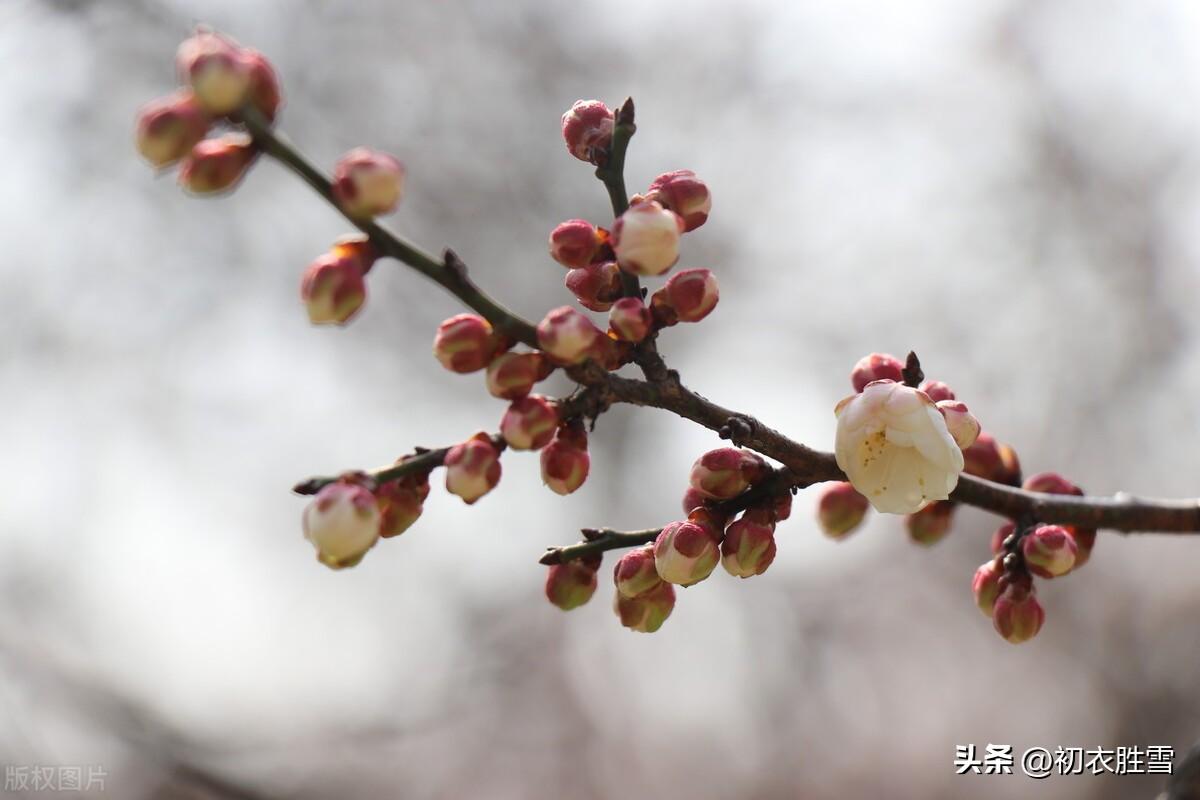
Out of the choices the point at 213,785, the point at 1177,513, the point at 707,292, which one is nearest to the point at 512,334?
the point at 707,292

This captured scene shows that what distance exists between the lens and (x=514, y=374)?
77 centimetres

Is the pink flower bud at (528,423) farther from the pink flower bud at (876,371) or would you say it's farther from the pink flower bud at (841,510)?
the pink flower bud at (841,510)

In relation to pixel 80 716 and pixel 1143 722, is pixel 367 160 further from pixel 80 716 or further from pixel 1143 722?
pixel 1143 722

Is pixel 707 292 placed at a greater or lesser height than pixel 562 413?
greater

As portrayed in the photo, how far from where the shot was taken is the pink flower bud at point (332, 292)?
72cm

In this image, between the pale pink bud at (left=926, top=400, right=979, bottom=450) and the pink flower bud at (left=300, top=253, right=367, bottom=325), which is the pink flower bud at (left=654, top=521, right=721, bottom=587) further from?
the pink flower bud at (left=300, top=253, right=367, bottom=325)

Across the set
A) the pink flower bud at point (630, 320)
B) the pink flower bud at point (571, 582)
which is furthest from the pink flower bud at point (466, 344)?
the pink flower bud at point (571, 582)

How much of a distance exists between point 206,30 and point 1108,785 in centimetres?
484

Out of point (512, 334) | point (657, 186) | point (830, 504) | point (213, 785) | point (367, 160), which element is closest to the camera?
point (367, 160)

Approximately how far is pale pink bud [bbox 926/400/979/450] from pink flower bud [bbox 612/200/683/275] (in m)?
0.35

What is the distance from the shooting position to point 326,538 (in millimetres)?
749

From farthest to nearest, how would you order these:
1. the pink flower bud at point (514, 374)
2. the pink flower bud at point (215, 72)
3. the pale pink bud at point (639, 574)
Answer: the pale pink bud at point (639, 574)
the pink flower bud at point (514, 374)
the pink flower bud at point (215, 72)

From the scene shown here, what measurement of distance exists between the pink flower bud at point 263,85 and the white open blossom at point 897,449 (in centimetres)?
60

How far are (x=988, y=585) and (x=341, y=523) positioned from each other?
0.80 m
